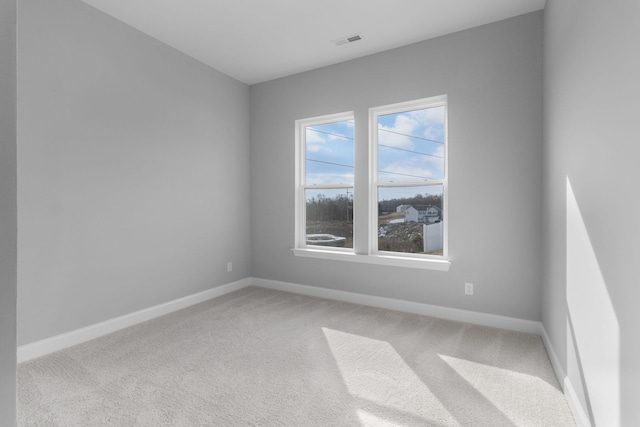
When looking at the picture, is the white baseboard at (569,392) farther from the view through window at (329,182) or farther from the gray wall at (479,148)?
the view through window at (329,182)

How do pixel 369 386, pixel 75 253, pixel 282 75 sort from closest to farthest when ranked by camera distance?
pixel 369 386 < pixel 75 253 < pixel 282 75

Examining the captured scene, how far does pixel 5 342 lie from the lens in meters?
0.83

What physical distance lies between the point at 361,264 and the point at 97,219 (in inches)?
103

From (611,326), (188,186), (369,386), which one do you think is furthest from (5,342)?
(188,186)

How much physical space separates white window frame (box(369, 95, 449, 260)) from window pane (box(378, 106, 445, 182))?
0.14 ft

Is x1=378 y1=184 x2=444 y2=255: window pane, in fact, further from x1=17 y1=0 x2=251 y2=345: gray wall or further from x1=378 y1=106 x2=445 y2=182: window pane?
x1=17 y1=0 x2=251 y2=345: gray wall

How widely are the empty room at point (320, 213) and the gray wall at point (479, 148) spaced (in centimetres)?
2

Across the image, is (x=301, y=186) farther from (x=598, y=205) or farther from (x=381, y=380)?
(x=598, y=205)

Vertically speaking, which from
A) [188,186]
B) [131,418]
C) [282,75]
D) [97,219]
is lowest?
[131,418]

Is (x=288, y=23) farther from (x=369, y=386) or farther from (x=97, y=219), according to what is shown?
(x=369, y=386)

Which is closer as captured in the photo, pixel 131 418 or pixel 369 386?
pixel 131 418

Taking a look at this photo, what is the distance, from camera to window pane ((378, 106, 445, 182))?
3.40 metres

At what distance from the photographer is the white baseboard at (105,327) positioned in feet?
7.97

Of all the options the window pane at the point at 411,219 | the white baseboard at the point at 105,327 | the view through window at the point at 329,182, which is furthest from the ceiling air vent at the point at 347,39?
the white baseboard at the point at 105,327
